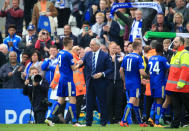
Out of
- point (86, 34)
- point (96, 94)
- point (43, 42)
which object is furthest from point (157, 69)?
point (43, 42)

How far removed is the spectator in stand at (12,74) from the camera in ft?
61.5

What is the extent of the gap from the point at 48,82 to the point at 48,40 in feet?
8.74

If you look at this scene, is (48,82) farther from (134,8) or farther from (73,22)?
(73,22)

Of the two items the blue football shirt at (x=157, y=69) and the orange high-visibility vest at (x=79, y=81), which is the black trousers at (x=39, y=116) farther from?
the blue football shirt at (x=157, y=69)

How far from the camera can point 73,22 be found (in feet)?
78.3

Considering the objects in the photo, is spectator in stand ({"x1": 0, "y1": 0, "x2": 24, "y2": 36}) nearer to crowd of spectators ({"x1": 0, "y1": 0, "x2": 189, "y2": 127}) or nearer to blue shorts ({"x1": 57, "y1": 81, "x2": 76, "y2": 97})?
crowd of spectators ({"x1": 0, "y1": 0, "x2": 189, "y2": 127})

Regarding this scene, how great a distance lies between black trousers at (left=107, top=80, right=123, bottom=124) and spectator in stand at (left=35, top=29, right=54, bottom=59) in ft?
12.9

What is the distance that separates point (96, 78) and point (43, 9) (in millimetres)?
8151

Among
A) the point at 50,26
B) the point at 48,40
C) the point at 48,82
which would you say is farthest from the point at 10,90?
the point at 50,26

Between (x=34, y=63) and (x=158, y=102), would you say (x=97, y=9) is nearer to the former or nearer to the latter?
(x=34, y=63)

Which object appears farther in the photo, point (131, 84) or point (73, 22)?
point (73, 22)

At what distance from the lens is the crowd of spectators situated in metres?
17.4

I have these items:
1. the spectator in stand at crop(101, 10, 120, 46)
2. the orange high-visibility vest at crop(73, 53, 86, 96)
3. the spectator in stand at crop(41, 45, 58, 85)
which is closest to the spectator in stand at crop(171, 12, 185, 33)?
the spectator in stand at crop(101, 10, 120, 46)

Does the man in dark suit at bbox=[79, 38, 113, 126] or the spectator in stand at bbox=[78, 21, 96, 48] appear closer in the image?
the man in dark suit at bbox=[79, 38, 113, 126]
